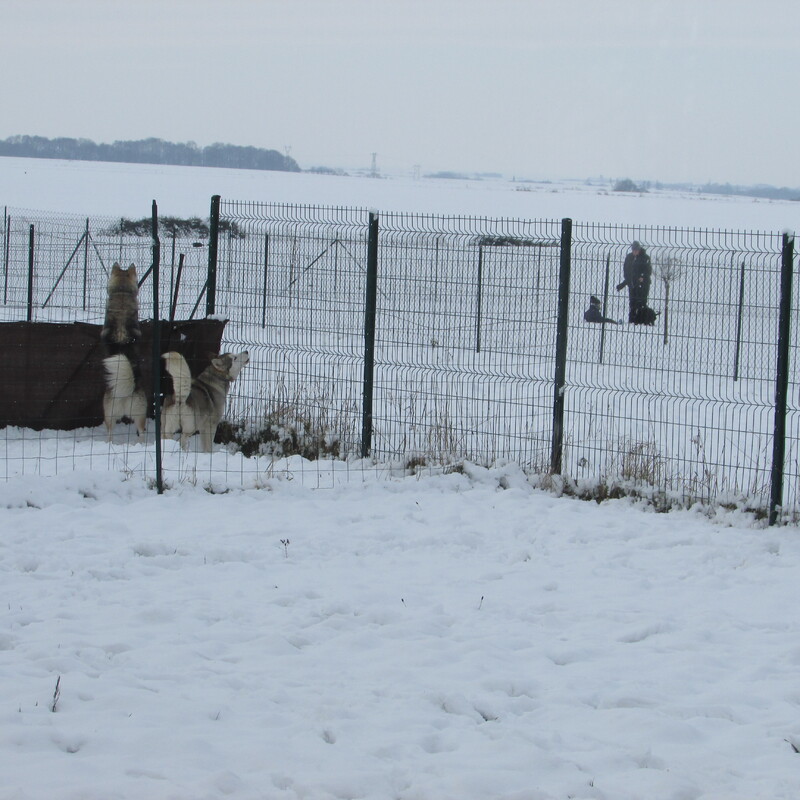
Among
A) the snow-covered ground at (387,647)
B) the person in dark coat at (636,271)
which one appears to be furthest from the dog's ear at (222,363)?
the person in dark coat at (636,271)

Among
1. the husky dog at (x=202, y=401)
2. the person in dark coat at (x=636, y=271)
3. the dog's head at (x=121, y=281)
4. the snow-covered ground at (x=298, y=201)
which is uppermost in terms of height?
the snow-covered ground at (x=298, y=201)

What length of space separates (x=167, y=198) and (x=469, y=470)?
51.2 m

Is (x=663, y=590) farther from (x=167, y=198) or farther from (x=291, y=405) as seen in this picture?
(x=167, y=198)

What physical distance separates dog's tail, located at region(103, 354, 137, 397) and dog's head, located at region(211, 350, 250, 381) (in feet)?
2.69

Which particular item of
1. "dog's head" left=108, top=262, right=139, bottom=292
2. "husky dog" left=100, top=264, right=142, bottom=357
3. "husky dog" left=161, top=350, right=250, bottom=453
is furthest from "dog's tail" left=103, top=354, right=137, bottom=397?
"dog's head" left=108, top=262, right=139, bottom=292

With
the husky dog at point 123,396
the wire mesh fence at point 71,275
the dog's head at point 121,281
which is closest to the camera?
the husky dog at point 123,396

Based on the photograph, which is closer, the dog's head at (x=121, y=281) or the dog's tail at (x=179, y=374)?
the dog's tail at (x=179, y=374)

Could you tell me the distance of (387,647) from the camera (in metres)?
5.37

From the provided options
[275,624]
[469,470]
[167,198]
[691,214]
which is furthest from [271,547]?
[691,214]

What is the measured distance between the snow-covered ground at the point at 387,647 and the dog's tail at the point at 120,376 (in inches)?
73.5

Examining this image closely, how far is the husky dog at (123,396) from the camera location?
10.1 m

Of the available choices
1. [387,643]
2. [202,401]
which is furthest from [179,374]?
[387,643]

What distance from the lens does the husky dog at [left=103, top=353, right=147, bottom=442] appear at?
10.1 m

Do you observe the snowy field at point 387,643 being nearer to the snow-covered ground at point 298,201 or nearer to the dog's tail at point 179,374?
the dog's tail at point 179,374
